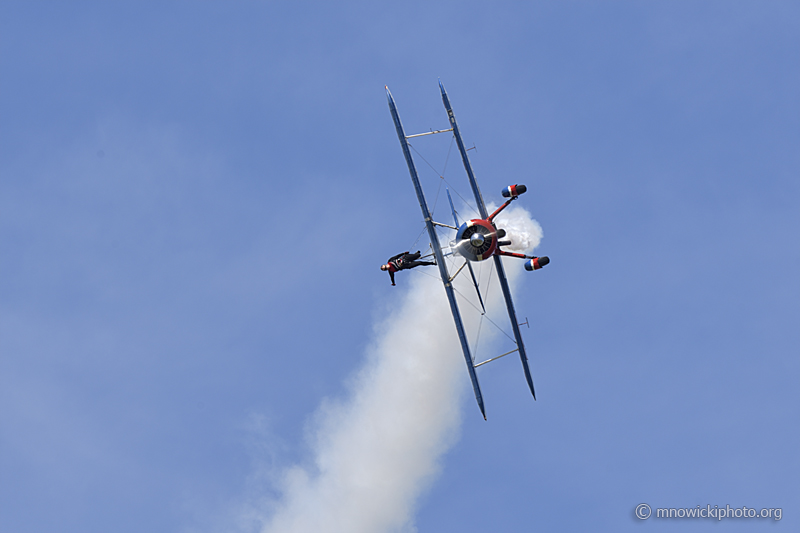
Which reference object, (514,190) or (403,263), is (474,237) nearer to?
(514,190)

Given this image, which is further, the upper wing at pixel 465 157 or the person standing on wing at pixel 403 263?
the person standing on wing at pixel 403 263

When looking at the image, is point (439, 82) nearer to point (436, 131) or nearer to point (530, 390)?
point (436, 131)

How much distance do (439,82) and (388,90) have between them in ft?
17.3

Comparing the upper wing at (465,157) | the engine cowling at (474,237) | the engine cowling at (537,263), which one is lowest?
the engine cowling at (537,263)

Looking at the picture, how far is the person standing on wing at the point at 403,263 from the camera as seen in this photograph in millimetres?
74875

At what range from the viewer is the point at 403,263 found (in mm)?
75125

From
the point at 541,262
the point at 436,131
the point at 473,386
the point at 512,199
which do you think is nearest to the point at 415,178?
the point at 436,131

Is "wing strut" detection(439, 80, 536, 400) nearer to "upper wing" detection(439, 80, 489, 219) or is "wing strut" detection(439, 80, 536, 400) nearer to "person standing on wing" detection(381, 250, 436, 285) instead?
"upper wing" detection(439, 80, 489, 219)

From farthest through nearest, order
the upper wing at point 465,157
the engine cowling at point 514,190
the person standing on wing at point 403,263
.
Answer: the person standing on wing at point 403,263 → the upper wing at point 465,157 → the engine cowling at point 514,190

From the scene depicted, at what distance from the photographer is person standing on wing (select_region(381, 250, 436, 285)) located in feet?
246

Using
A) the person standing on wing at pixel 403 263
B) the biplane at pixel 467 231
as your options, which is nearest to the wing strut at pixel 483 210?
the biplane at pixel 467 231

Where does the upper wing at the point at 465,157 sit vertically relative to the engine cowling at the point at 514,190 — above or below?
above

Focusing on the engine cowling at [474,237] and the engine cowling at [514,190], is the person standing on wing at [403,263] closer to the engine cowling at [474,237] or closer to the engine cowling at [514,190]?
the engine cowling at [474,237]

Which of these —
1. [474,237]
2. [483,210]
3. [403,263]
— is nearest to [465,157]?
→ [483,210]
